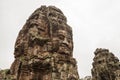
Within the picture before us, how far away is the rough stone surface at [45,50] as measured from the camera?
56.6 meters

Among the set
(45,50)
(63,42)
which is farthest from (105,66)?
(45,50)

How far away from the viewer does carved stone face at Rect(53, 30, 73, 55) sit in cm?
6091

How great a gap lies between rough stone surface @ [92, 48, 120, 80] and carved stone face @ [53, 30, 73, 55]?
3282 centimetres

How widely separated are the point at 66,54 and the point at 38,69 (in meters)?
8.01

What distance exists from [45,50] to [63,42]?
516 centimetres

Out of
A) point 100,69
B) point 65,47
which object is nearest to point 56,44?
point 65,47

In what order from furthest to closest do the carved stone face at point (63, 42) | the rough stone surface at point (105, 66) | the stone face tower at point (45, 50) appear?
the rough stone surface at point (105, 66) → the carved stone face at point (63, 42) → the stone face tower at point (45, 50)

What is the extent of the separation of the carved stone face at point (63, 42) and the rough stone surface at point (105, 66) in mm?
32815

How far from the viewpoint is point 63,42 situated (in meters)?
62.1

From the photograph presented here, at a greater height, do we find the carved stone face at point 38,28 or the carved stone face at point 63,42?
the carved stone face at point 38,28

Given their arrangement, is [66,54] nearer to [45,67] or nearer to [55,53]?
[55,53]

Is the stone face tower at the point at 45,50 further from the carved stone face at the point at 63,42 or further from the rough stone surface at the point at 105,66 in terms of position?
the rough stone surface at the point at 105,66

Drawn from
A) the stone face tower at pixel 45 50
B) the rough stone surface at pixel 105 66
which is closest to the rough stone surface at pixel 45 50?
the stone face tower at pixel 45 50

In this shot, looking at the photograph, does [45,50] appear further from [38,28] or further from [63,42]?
[38,28]
